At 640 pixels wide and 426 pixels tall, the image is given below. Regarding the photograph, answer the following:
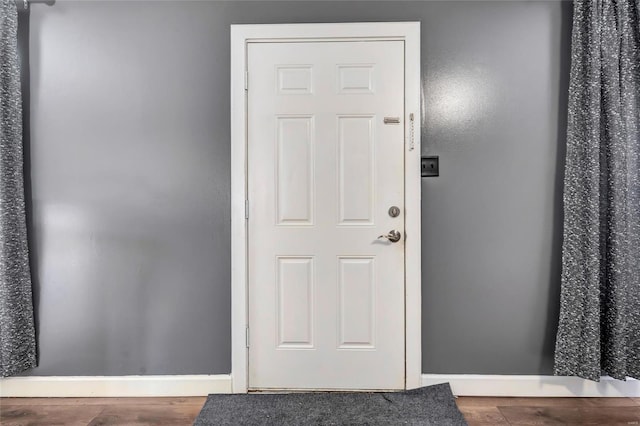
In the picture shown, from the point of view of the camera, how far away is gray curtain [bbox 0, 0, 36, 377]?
1799mm

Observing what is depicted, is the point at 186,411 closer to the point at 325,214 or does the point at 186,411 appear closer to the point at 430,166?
the point at 325,214

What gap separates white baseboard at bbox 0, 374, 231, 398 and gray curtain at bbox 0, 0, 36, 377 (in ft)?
0.45

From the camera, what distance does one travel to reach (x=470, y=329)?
1.90 meters

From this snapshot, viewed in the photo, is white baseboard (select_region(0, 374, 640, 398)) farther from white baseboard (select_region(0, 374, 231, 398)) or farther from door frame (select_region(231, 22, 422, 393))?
door frame (select_region(231, 22, 422, 393))

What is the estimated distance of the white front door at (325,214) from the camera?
1902mm

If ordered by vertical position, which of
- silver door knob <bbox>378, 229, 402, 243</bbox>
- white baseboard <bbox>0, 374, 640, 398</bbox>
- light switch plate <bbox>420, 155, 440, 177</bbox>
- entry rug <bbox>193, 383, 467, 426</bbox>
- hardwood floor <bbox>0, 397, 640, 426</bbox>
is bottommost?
hardwood floor <bbox>0, 397, 640, 426</bbox>

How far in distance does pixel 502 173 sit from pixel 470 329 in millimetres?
854

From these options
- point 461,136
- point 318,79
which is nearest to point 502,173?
point 461,136

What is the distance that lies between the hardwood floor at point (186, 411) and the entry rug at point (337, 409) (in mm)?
98

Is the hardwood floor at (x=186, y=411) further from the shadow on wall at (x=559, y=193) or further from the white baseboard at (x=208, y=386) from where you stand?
the shadow on wall at (x=559, y=193)

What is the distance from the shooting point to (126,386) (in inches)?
75.2

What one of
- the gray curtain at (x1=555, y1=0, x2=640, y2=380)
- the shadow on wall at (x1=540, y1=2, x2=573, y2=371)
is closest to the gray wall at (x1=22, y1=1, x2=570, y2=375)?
the shadow on wall at (x1=540, y1=2, x2=573, y2=371)

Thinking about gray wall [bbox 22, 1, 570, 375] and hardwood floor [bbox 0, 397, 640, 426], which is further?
gray wall [bbox 22, 1, 570, 375]

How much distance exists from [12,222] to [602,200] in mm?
3014
